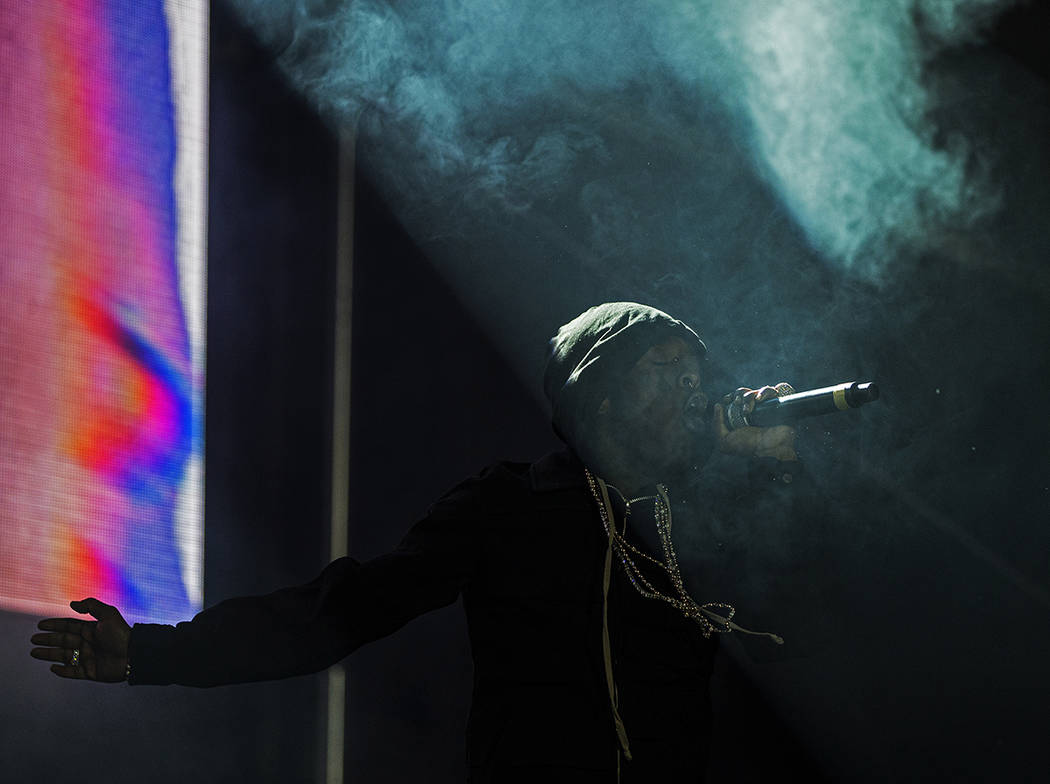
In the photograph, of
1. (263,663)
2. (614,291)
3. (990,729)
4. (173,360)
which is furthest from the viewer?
(614,291)

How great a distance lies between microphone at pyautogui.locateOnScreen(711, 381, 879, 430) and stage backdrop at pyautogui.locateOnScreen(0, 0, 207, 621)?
1.06 meters

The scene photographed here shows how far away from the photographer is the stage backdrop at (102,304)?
1818mm

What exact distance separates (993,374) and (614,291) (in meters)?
0.77

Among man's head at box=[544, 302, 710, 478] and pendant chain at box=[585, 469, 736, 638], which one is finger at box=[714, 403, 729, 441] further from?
pendant chain at box=[585, 469, 736, 638]

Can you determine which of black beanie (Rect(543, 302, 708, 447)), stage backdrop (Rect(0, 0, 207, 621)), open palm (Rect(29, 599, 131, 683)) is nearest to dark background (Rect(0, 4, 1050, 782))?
stage backdrop (Rect(0, 0, 207, 621))

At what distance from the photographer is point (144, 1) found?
206cm

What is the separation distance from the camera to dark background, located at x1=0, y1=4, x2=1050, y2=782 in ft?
6.26

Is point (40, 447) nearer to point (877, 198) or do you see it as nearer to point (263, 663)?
point (263, 663)

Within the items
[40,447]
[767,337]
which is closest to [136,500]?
[40,447]

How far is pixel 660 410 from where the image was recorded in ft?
5.47

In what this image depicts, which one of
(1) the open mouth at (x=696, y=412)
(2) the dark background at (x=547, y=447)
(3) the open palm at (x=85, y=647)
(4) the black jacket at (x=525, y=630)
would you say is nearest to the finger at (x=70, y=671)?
(3) the open palm at (x=85, y=647)

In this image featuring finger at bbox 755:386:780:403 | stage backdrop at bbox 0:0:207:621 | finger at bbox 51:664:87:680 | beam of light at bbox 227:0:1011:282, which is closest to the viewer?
finger at bbox 51:664:87:680

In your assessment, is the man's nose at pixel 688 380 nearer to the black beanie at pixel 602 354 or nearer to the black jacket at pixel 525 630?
the black beanie at pixel 602 354

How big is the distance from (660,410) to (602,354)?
0.13m
